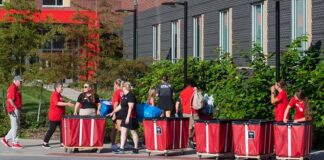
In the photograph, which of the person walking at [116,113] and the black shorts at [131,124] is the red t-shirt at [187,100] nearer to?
the person walking at [116,113]

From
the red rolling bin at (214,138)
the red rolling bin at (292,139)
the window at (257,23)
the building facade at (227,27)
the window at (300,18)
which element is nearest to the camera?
the red rolling bin at (292,139)

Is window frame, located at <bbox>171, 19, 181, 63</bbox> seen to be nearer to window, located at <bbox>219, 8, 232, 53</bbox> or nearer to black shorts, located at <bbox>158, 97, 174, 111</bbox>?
window, located at <bbox>219, 8, 232, 53</bbox>

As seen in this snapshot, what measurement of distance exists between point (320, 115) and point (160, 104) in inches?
181

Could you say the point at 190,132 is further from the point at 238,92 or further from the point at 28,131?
the point at 28,131

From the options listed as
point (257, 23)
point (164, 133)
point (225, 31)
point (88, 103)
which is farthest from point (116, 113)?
point (225, 31)

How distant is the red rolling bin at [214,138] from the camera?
19000 millimetres

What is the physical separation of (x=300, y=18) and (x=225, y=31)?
7480mm

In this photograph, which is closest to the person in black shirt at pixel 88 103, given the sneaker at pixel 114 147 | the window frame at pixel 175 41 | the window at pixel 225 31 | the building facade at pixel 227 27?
the sneaker at pixel 114 147

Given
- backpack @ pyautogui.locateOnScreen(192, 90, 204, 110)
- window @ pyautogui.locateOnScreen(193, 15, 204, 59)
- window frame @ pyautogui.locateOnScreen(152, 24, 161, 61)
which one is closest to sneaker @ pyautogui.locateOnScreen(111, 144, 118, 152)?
backpack @ pyautogui.locateOnScreen(192, 90, 204, 110)

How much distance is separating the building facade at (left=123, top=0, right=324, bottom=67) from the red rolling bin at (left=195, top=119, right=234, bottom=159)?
6.37 meters

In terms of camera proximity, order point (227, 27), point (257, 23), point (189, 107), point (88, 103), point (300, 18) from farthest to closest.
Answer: point (227, 27) < point (257, 23) < point (300, 18) < point (189, 107) < point (88, 103)

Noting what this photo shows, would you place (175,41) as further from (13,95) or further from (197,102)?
A: (13,95)

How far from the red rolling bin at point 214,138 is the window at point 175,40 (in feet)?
66.4

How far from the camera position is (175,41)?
40219 mm
